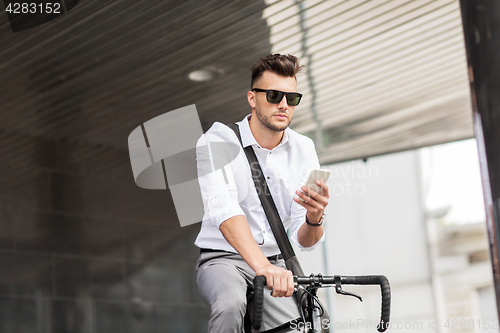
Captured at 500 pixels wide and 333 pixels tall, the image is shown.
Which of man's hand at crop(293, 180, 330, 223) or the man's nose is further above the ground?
the man's nose

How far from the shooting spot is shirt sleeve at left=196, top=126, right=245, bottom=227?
2.95 meters

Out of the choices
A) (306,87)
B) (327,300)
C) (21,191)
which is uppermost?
(306,87)

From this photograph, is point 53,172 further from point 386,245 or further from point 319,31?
point 386,245

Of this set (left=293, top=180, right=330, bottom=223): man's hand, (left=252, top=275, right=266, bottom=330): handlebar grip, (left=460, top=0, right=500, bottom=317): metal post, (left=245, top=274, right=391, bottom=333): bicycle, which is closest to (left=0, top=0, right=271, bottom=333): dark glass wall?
(left=460, top=0, right=500, bottom=317): metal post

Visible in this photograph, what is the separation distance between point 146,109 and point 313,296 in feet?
22.1

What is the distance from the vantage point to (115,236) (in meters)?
10.5

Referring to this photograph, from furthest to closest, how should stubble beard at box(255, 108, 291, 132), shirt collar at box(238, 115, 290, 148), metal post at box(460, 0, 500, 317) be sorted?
metal post at box(460, 0, 500, 317) < shirt collar at box(238, 115, 290, 148) < stubble beard at box(255, 108, 291, 132)

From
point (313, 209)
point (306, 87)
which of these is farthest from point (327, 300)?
point (313, 209)

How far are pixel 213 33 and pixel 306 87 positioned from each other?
6.78 ft

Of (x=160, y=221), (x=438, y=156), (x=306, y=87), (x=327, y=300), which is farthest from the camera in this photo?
(x=438, y=156)

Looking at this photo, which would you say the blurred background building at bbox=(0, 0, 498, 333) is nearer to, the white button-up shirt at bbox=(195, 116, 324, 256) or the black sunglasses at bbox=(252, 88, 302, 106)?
the white button-up shirt at bbox=(195, 116, 324, 256)

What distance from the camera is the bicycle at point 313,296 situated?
7.85 feet

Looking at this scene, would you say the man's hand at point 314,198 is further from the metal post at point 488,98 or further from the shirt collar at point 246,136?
the metal post at point 488,98

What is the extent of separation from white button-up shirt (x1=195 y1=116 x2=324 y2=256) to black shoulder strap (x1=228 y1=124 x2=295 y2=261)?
40 millimetres
